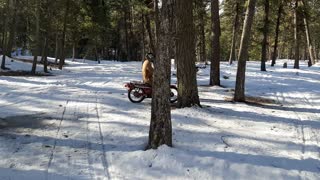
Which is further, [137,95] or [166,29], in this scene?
[137,95]

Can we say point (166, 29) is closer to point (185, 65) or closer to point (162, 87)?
point (162, 87)

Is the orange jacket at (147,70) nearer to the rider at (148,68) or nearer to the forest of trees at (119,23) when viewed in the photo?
the rider at (148,68)

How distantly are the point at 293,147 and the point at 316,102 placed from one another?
7.58 m

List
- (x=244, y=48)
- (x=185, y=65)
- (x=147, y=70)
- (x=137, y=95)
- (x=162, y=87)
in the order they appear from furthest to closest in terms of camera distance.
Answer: (x=244, y=48)
(x=147, y=70)
(x=137, y=95)
(x=185, y=65)
(x=162, y=87)

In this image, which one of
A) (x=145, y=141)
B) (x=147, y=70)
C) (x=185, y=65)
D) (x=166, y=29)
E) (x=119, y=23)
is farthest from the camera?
(x=119, y=23)

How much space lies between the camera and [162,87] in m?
7.52

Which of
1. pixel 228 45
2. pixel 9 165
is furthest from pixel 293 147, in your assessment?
pixel 228 45

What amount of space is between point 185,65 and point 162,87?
4.36m

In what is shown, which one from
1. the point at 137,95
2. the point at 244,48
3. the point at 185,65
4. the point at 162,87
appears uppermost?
the point at 244,48

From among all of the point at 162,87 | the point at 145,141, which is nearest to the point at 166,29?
the point at 162,87

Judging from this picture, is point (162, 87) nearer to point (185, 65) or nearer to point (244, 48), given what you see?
→ point (185, 65)

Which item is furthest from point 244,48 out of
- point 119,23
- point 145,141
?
point 119,23

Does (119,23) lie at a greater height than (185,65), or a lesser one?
greater

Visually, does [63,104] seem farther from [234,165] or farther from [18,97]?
[234,165]
